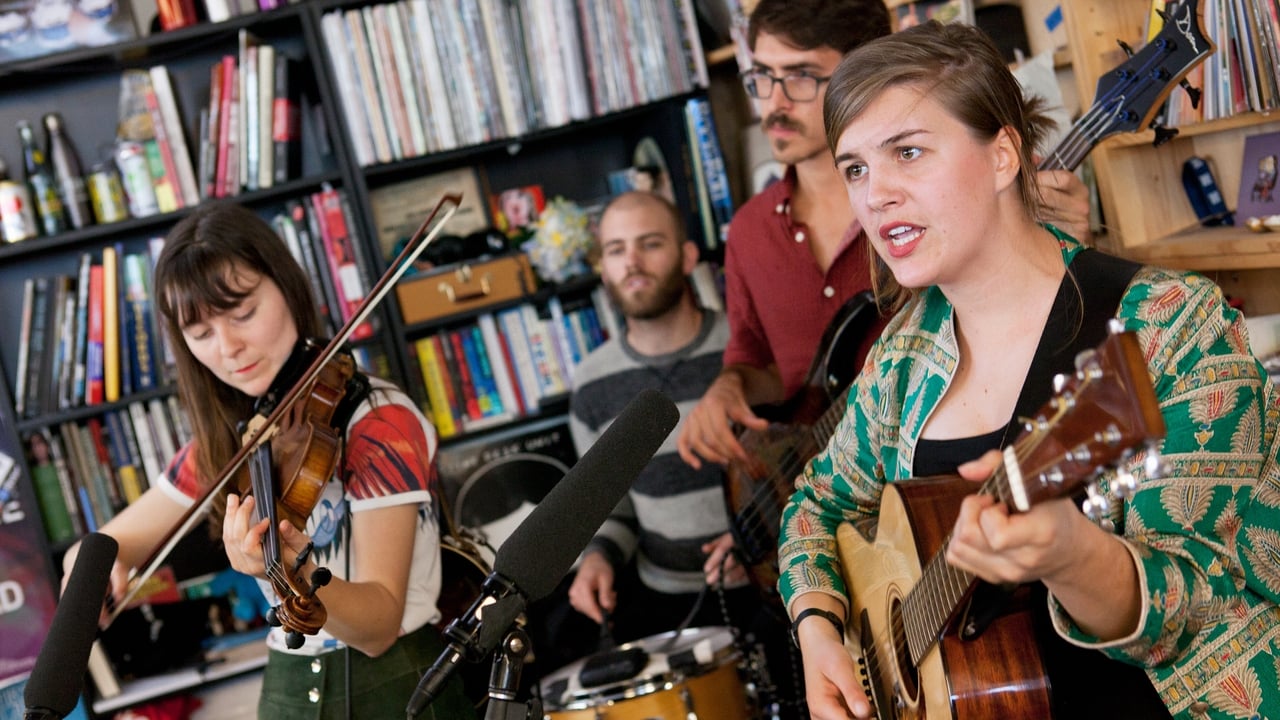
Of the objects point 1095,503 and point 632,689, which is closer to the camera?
point 1095,503

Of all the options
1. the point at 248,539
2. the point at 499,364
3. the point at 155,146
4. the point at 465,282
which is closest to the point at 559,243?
the point at 465,282

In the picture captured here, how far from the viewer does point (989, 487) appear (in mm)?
916

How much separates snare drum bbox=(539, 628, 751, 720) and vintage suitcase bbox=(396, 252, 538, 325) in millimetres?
1104

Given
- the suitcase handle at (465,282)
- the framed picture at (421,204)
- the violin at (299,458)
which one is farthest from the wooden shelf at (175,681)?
the violin at (299,458)

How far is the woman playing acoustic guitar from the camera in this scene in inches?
37.5

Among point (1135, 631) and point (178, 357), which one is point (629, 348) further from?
point (1135, 631)

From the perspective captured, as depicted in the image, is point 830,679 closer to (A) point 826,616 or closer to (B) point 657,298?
(A) point 826,616

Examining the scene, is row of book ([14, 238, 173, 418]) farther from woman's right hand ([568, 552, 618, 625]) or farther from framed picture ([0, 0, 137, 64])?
woman's right hand ([568, 552, 618, 625])

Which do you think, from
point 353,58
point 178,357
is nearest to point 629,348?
point 353,58

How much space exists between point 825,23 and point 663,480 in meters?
1.15

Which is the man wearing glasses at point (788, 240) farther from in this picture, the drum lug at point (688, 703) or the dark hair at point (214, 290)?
the dark hair at point (214, 290)

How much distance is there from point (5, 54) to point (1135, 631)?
289cm

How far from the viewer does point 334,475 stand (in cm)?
160

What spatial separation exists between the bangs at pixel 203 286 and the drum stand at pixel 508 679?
3.07ft
